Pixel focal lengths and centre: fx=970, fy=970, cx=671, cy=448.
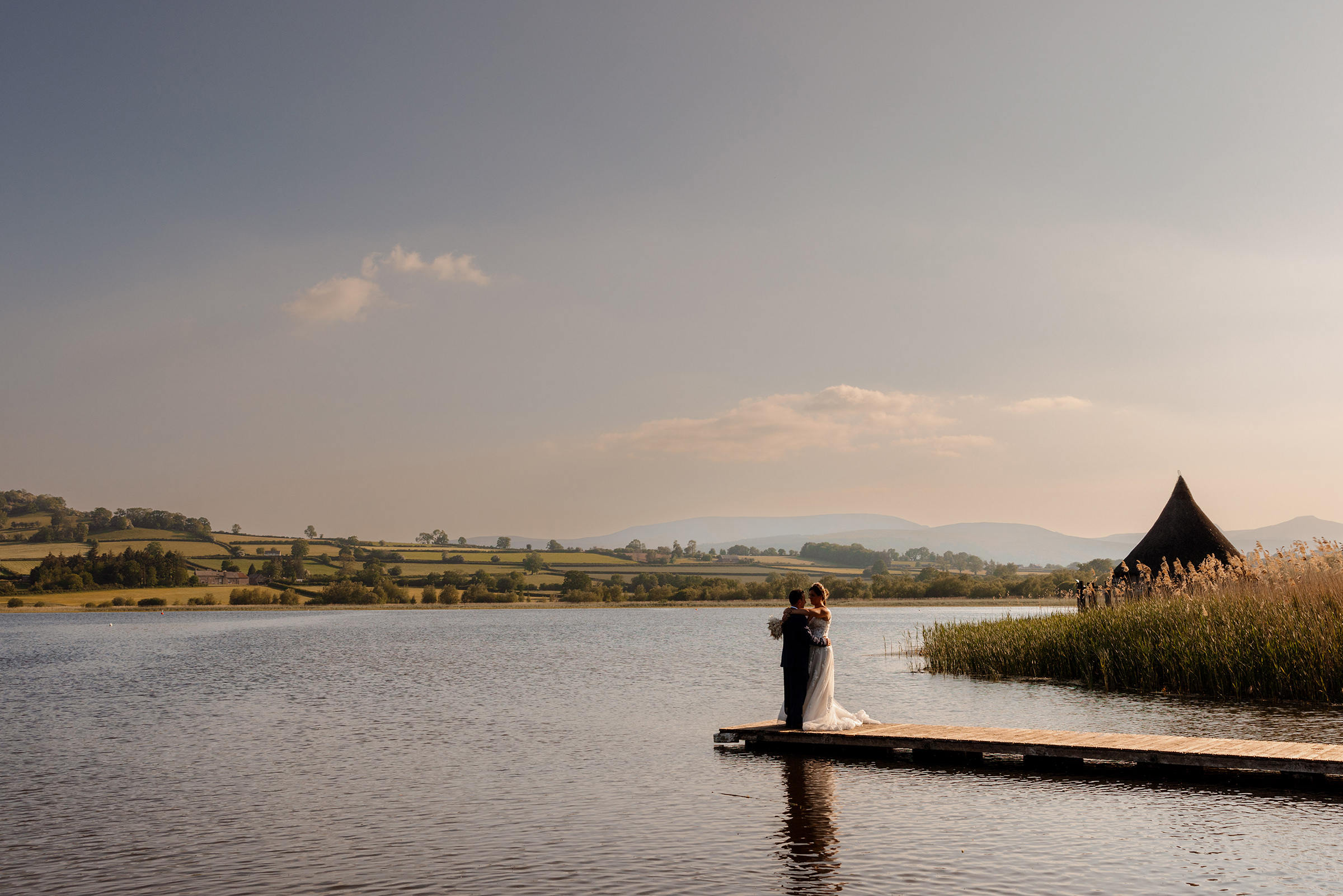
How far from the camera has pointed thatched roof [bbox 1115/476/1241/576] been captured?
139 ft

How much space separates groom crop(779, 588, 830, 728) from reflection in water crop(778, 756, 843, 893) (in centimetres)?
135

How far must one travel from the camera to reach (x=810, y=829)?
12.2 m

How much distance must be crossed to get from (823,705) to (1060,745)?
170 inches

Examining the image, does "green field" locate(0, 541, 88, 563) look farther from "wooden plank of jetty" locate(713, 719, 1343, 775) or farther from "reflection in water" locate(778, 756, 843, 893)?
"reflection in water" locate(778, 756, 843, 893)

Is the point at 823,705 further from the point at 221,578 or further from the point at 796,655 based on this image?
the point at 221,578

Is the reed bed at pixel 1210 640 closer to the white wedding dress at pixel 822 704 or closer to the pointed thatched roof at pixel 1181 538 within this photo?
the pointed thatched roof at pixel 1181 538

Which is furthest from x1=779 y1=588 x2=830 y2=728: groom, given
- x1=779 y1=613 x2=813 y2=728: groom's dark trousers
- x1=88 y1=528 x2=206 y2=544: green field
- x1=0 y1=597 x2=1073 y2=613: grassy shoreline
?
x1=88 y1=528 x2=206 y2=544: green field

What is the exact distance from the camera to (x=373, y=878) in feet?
34.4

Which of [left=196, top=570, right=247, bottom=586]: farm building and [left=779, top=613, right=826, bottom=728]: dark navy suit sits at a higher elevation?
[left=779, top=613, right=826, bottom=728]: dark navy suit

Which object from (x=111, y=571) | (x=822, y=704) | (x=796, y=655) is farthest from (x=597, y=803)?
(x=111, y=571)

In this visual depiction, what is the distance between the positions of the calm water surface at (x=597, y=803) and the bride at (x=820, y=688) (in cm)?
118

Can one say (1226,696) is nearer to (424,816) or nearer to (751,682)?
(751,682)

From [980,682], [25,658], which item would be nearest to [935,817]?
[980,682]

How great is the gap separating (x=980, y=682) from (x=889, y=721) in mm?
9743
